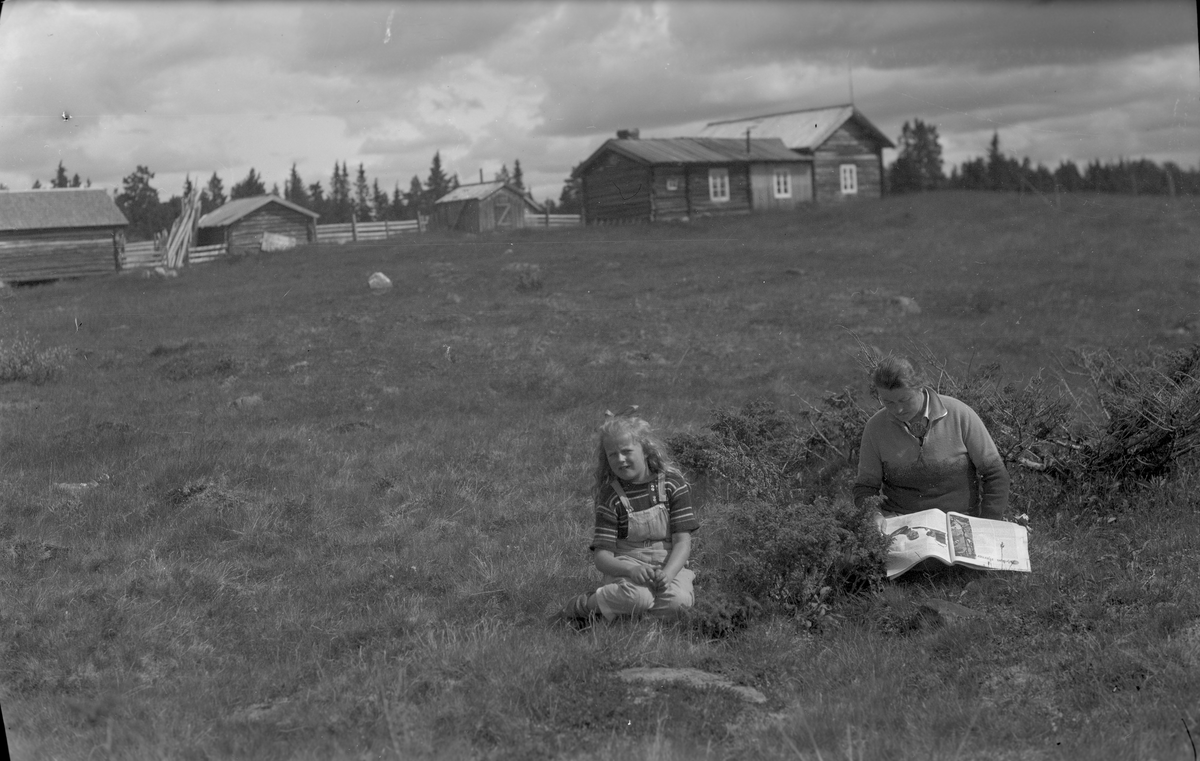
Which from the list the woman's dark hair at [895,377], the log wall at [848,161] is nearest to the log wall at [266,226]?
the log wall at [848,161]

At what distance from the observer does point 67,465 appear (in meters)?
9.41

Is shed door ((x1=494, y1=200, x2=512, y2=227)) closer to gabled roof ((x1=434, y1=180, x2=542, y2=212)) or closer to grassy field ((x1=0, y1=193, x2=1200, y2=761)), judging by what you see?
gabled roof ((x1=434, y1=180, x2=542, y2=212))

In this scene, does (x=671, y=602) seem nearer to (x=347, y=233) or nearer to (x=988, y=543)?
(x=988, y=543)

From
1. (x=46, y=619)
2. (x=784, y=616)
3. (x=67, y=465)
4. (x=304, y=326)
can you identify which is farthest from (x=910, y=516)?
(x=304, y=326)

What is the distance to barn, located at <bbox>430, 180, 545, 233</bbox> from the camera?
1219 inches

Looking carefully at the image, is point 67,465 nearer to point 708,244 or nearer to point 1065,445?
point 1065,445

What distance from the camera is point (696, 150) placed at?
34.4 meters

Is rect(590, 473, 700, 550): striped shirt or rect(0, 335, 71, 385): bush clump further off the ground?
rect(0, 335, 71, 385): bush clump

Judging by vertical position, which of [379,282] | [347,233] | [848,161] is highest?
[848,161]

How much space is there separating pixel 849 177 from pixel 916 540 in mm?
36379

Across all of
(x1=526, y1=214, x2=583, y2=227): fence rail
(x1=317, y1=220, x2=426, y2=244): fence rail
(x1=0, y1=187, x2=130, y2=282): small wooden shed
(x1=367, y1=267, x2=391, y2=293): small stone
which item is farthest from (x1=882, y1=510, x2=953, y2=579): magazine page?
(x1=0, y1=187, x2=130, y2=282): small wooden shed

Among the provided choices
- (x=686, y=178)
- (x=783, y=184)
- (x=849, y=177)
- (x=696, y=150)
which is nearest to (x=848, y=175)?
(x=849, y=177)

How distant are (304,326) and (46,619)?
12259 millimetres

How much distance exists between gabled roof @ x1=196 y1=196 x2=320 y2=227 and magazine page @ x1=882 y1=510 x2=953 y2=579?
3371cm
